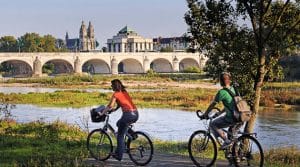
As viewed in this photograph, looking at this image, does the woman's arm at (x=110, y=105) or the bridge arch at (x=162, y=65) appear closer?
the woman's arm at (x=110, y=105)

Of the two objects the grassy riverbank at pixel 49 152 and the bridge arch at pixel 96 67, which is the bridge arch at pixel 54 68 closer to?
the bridge arch at pixel 96 67

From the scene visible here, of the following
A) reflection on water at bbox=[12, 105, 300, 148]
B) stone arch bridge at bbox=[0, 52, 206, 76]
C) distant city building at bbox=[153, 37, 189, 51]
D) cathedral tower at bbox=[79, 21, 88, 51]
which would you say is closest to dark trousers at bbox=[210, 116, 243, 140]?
reflection on water at bbox=[12, 105, 300, 148]

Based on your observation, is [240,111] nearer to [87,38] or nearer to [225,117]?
[225,117]

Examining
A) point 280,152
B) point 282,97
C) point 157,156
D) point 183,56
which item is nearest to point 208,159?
point 157,156

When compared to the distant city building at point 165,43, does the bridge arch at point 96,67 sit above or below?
below

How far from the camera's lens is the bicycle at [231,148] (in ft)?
27.0

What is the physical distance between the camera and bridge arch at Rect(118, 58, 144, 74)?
366 feet

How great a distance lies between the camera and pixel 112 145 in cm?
941

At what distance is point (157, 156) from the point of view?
10172mm

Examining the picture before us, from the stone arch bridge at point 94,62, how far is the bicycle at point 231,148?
70572mm

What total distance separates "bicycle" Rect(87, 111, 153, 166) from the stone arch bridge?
6995 cm

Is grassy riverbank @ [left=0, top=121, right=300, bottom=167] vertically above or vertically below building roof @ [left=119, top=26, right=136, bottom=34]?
below

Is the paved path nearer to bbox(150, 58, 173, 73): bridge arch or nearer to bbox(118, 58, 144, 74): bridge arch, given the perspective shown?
bbox(118, 58, 144, 74): bridge arch

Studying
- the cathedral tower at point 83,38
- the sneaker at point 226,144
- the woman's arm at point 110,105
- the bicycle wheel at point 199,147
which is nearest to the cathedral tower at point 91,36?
the cathedral tower at point 83,38
